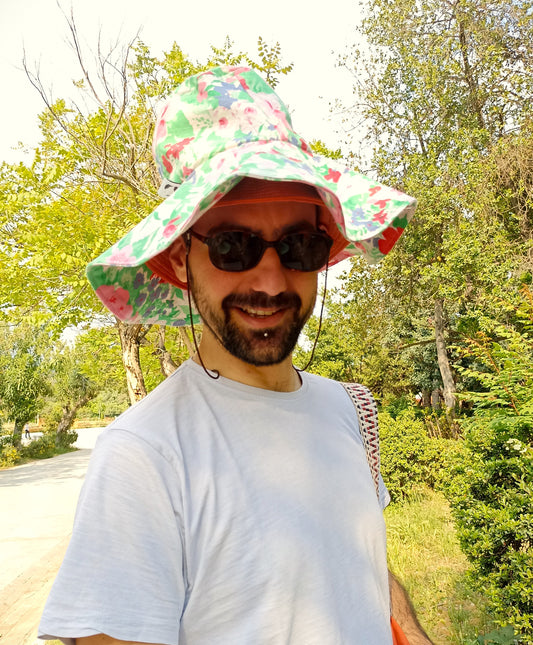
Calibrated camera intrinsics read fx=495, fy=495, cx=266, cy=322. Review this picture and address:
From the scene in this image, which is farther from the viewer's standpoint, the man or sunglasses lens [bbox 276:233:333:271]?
sunglasses lens [bbox 276:233:333:271]

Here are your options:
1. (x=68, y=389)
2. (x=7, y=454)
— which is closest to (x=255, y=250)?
(x=7, y=454)

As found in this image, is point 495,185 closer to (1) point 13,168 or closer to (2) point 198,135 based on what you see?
(1) point 13,168

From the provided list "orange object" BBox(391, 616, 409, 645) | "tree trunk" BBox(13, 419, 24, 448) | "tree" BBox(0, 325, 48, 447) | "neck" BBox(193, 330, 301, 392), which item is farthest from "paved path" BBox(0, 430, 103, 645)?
"tree" BBox(0, 325, 48, 447)

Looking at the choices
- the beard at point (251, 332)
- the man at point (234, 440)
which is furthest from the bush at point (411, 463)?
the beard at point (251, 332)

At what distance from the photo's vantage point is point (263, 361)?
47.4 inches

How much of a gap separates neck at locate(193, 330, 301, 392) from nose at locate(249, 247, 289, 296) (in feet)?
0.60

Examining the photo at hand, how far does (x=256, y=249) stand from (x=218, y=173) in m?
0.23

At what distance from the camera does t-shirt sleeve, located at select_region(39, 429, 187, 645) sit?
0.83 meters

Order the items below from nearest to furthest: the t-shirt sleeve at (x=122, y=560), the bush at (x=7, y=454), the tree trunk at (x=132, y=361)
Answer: the t-shirt sleeve at (x=122, y=560), the tree trunk at (x=132, y=361), the bush at (x=7, y=454)

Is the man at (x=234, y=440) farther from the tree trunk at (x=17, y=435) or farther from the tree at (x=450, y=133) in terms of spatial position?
the tree trunk at (x=17, y=435)

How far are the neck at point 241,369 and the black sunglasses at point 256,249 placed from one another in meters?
0.22

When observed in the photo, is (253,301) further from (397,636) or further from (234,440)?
(397,636)

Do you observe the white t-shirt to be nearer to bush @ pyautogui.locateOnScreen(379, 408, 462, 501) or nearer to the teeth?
the teeth

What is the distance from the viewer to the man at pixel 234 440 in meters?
0.88
